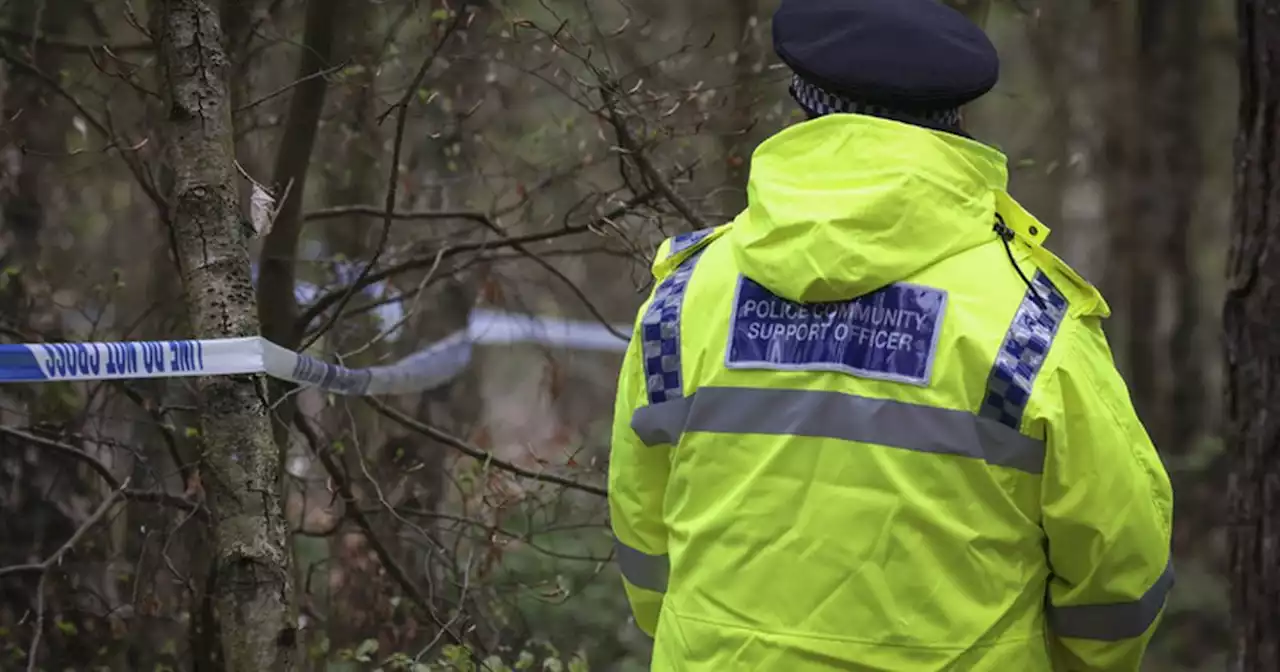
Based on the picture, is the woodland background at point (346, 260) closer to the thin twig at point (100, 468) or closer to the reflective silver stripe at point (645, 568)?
the thin twig at point (100, 468)

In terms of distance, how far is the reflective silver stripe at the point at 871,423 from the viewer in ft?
6.53

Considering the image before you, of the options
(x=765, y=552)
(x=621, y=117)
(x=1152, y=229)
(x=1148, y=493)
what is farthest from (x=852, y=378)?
(x=1152, y=229)

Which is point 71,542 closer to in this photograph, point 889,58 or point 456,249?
point 456,249

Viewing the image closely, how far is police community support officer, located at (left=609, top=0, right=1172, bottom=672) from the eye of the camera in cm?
199

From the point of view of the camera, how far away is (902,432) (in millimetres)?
2000

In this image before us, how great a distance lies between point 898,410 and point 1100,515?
1.21ft

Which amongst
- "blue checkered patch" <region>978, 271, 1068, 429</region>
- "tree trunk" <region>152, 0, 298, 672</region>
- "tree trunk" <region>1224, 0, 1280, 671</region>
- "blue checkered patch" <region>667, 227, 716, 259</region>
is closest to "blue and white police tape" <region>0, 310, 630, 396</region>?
"tree trunk" <region>152, 0, 298, 672</region>

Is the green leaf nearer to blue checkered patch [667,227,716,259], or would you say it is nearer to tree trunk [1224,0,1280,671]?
blue checkered patch [667,227,716,259]

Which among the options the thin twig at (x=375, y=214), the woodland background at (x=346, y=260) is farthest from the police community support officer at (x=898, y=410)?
the thin twig at (x=375, y=214)

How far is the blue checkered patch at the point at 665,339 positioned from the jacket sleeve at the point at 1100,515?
63cm

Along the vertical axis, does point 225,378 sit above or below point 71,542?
above

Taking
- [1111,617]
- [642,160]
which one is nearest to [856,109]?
[1111,617]

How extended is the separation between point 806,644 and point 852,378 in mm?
428

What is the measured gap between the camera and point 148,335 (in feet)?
15.0
